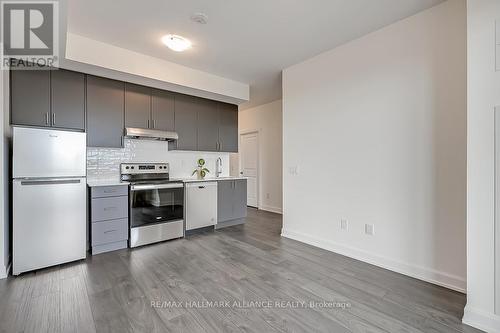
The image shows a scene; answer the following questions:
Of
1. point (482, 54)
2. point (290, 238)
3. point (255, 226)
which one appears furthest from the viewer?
point (255, 226)

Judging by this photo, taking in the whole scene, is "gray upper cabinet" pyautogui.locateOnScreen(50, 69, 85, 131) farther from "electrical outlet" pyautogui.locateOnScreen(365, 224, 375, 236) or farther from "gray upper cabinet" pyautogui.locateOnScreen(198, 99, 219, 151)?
"electrical outlet" pyautogui.locateOnScreen(365, 224, 375, 236)

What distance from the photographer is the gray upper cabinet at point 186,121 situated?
4.02m

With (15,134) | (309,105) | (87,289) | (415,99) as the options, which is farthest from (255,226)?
(15,134)

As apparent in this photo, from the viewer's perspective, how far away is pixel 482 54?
1688 millimetres

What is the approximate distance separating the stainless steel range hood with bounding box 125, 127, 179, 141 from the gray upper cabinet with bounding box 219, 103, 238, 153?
1.01 metres

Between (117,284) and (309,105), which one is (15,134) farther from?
(309,105)

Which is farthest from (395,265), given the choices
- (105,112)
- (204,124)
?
(105,112)

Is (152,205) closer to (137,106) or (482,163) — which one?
(137,106)

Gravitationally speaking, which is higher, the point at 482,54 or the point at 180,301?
the point at 482,54

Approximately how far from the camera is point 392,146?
2.56 meters

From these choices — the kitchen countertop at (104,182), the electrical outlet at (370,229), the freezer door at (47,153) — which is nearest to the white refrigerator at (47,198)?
the freezer door at (47,153)

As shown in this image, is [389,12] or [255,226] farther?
[255,226]

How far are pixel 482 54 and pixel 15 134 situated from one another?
413cm

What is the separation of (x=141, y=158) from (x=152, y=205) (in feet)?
2.97
